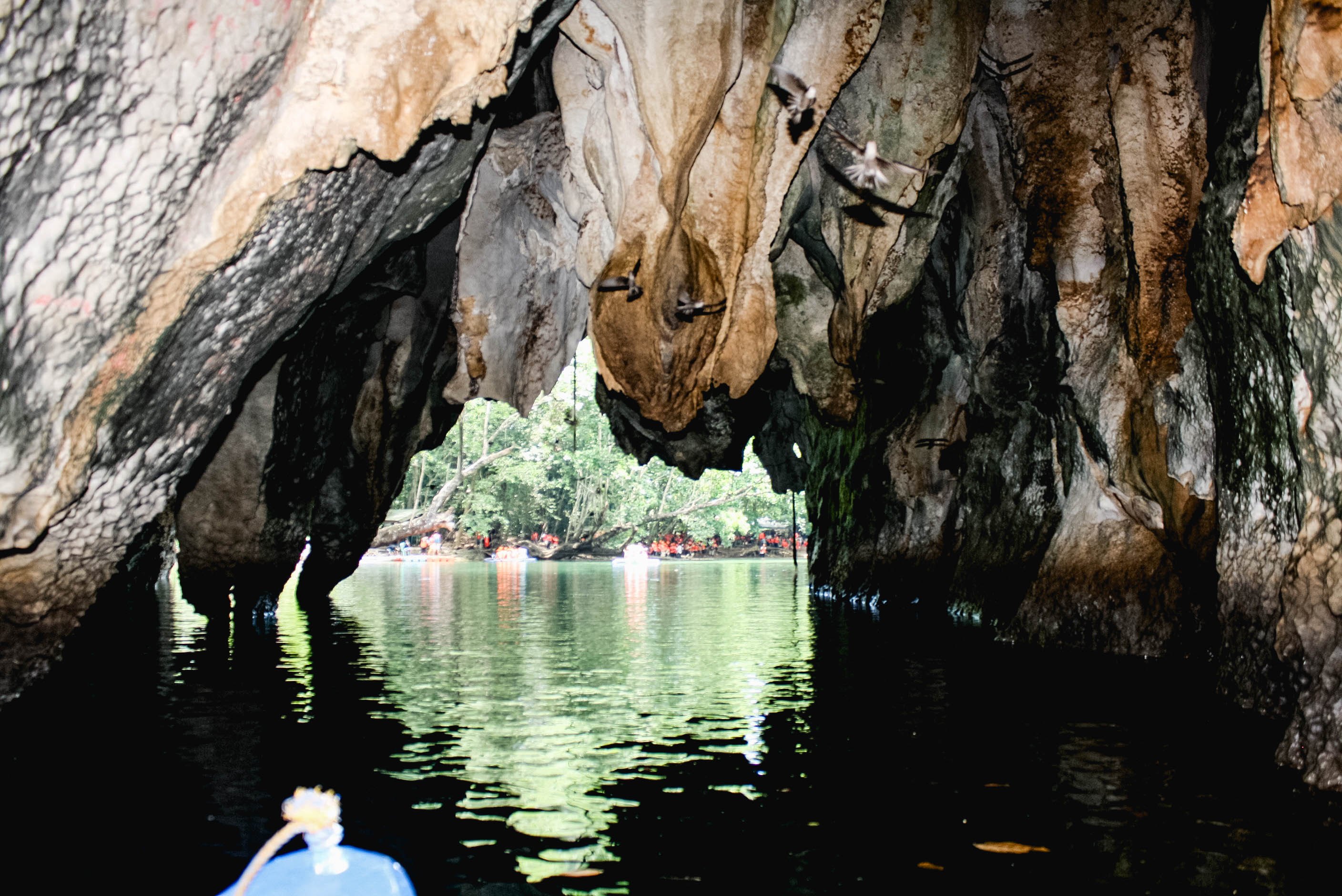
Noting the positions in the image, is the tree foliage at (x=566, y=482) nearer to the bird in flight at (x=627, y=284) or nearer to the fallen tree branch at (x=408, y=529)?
the fallen tree branch at (x=408, y=529)

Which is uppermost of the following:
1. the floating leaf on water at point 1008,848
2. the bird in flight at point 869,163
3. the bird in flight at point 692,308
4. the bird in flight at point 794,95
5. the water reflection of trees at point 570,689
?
the bird in flight at point 794,95

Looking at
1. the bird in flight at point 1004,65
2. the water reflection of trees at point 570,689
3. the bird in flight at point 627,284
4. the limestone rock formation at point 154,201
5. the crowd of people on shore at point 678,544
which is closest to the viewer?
the limestone rock formation at point 154,201

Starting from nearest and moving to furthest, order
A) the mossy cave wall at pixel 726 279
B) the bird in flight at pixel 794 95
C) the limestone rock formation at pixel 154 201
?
the limestone rock formation at pixel 154 201 → the mossy cave wall at pixel 726 279 → the bird in flight at pixel 794 95

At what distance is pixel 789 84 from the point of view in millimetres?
8828

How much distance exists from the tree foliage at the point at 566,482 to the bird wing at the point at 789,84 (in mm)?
30557

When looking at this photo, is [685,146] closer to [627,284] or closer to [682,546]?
[627,284]

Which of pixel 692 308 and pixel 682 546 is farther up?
pixel 692 308

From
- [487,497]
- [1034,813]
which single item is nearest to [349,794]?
[1034,813]

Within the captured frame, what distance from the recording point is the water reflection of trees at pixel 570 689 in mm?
5320

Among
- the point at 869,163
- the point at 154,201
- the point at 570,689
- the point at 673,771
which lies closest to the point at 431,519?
the point at 570,689

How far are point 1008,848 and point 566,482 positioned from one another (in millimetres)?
42833

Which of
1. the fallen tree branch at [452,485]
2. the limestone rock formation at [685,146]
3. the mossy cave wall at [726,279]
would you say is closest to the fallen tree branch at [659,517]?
the fallen tree branch at [452,485]

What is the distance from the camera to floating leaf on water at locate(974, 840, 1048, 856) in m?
4.11

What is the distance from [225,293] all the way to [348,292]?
4.81m
